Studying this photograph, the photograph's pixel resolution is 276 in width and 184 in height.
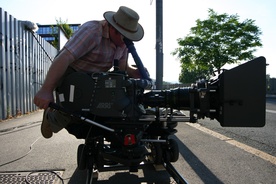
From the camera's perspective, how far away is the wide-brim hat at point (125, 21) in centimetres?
270

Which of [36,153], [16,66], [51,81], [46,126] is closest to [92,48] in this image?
[51,81]

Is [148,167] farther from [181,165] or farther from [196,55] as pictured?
[196,55]

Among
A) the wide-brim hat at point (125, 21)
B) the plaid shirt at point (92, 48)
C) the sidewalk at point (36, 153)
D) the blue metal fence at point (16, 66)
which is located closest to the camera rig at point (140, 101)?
the plaid shirt at point (92, 48)

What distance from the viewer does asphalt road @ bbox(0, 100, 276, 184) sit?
343 cm

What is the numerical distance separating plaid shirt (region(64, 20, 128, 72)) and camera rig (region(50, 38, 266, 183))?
363 millimetres

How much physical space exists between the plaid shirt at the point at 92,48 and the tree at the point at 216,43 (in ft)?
91.6

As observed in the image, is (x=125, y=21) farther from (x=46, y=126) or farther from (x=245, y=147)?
(x=245, y=147)

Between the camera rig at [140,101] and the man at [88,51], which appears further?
the man at [88,51]

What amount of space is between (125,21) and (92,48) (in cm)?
44

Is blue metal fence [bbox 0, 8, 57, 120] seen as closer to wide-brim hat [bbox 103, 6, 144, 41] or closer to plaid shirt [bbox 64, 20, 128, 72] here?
plaid shirt [bbox 64, 20, 128, 72]

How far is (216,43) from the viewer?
31.2 meters

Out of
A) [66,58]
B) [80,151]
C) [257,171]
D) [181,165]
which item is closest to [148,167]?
[181,165]

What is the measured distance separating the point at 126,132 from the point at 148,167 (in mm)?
1654

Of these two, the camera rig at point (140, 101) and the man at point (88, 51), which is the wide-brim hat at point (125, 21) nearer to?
the man at point (88, 51)
